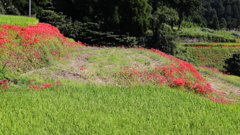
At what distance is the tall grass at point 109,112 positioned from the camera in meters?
5.01

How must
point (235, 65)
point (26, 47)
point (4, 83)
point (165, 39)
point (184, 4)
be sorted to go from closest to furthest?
1. point (4, 83)
2. point (26, 47)
3. point (235, 65)
4. point (165, 39)
5. point (184, 4)

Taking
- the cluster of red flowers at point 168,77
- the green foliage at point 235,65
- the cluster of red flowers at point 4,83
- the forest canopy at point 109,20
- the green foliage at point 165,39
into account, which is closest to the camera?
the cluster of red flowers at point 4,83

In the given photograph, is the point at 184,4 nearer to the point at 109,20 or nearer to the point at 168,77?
the point at 109,20

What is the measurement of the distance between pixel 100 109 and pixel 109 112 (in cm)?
33

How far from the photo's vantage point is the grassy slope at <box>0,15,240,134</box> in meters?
5.05

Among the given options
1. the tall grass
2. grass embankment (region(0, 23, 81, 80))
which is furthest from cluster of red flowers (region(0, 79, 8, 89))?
the tall grass

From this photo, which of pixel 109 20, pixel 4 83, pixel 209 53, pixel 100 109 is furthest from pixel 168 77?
pixel 209 53

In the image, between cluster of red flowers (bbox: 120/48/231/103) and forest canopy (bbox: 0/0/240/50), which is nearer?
cluster of red flowers (bbox: 120/48/231/103)

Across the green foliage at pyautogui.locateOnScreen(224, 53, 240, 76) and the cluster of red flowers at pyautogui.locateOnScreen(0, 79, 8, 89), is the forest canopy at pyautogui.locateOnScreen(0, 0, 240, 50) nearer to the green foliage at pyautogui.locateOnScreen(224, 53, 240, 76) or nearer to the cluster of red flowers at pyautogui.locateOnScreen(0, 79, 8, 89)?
the green foliage at pyautogui.locateOnScreen(224, 53, 240, 76)

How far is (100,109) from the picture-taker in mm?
6137

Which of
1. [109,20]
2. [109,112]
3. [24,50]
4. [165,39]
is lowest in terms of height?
[109,112]

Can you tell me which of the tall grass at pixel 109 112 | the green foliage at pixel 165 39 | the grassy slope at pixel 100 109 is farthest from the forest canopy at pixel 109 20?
the tall grass at pixel 109 112

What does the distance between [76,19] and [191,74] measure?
1334 cm

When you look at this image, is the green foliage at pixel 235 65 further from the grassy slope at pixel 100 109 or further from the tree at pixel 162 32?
the grassy slope at pixel 100 109
